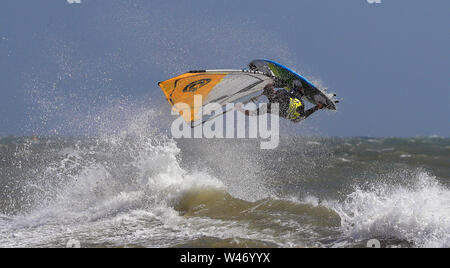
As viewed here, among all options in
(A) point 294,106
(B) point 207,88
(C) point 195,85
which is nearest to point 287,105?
(A) point 294,106

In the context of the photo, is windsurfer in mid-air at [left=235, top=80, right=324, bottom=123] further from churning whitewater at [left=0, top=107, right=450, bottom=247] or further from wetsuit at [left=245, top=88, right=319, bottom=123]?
churning whitewater at [left=0, top=107, right=450, bottom=247]

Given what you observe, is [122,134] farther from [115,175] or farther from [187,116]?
[187,116]

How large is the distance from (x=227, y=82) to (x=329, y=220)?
333 cm

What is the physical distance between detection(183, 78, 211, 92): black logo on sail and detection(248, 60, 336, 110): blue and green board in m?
1.40

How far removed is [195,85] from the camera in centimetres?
804

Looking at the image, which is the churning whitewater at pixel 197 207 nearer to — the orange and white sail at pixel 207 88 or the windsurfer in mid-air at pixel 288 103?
the orange and white sail at pixel 207 88

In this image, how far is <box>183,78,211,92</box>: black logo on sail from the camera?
26.1 feet

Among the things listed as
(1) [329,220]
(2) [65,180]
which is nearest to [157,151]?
(2) [65,180]

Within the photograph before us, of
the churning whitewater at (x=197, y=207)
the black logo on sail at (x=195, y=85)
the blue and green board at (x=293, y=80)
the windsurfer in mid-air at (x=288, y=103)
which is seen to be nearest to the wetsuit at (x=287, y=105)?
the windsurfer in mid-air at (x=288, y=103)

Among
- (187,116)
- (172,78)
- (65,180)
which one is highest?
(172,78)

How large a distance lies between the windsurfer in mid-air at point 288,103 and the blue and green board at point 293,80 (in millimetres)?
110

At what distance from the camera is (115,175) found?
444 inches
